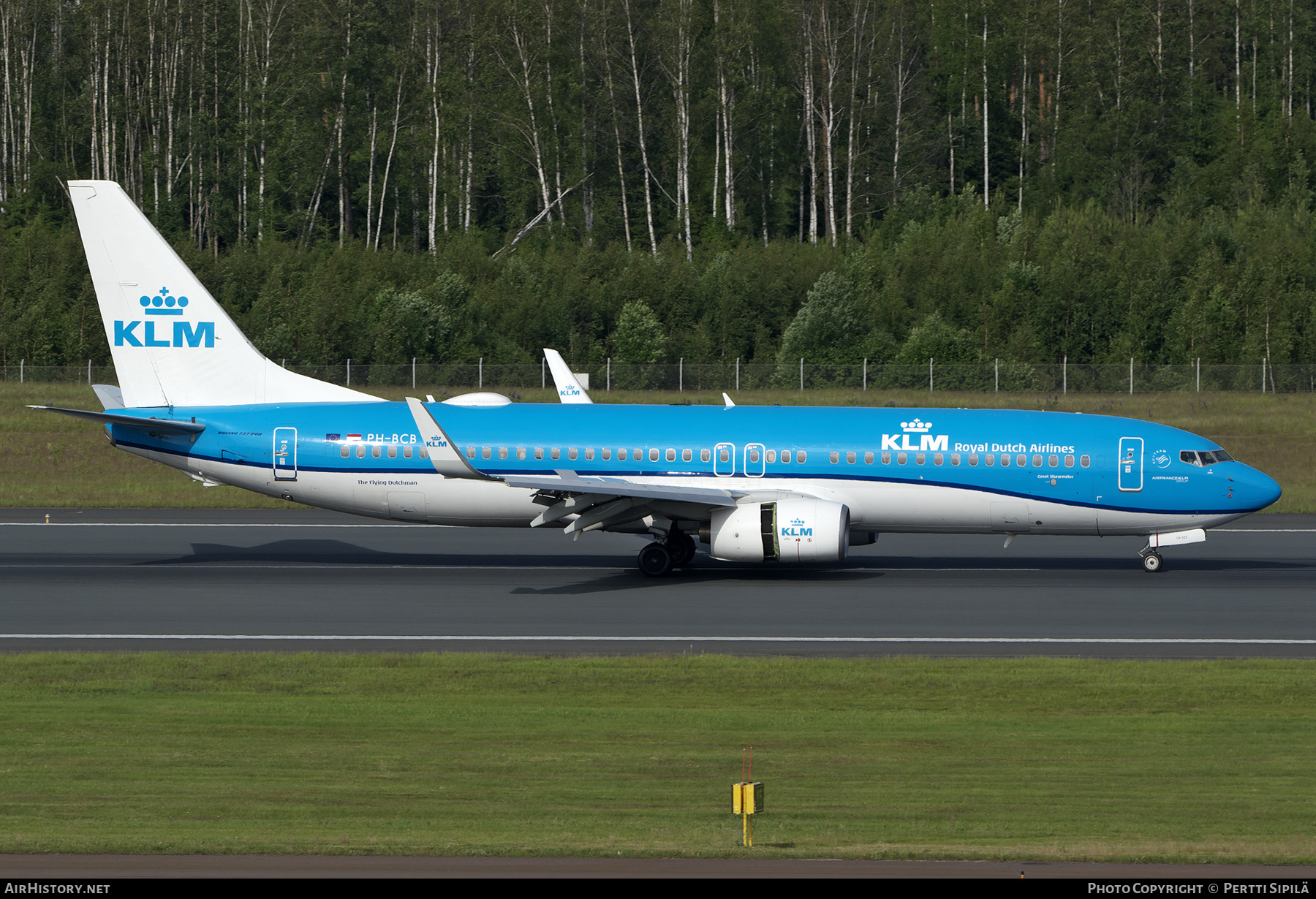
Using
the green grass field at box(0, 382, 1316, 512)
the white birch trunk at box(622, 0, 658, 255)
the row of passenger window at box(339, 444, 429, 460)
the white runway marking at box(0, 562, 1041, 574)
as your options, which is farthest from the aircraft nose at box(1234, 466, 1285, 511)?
the white birch trunk at box(622, 0, 658, 255)

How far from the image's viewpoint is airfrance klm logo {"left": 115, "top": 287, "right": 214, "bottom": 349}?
3219 centimetres

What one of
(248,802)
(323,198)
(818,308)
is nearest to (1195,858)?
(248,802)

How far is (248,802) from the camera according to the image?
43.4 feet

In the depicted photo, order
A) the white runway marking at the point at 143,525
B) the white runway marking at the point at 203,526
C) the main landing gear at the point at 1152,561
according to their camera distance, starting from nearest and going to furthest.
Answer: the main landing gear at the point at 1152,561 → the white runway marking at the point at 203,526 → the white runway marking at the point at 143,525

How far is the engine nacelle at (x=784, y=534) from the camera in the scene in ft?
92.3

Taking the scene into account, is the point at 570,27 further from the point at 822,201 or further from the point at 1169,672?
the point at 1169,672

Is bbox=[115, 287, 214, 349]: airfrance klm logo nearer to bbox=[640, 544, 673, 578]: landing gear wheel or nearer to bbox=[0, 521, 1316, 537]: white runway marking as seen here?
bbox=[0, 521, 1316, 537]: white runway marking

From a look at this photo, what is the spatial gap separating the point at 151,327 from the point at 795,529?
624 inches

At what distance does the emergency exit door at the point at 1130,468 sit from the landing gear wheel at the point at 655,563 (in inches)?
394

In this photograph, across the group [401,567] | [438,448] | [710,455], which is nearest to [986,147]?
[710,455]

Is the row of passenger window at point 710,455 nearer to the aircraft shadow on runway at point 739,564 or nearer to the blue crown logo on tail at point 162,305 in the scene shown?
the aircraft shadow on runway at point 739,564

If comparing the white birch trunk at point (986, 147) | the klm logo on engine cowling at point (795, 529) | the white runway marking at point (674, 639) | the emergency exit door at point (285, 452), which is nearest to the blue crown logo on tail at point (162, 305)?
the emergency exit door at point (285, 452)

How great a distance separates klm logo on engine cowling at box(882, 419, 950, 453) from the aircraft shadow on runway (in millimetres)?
2948

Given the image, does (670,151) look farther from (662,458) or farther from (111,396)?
(662,458)
